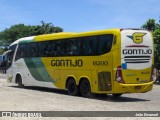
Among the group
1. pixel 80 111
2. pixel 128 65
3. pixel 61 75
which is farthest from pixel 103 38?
pixel 80 111

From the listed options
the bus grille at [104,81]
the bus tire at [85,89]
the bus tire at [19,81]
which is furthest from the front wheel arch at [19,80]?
the bus grille at [104,81]

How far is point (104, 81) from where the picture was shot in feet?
61.2

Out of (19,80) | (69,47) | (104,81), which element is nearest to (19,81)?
(19,80)

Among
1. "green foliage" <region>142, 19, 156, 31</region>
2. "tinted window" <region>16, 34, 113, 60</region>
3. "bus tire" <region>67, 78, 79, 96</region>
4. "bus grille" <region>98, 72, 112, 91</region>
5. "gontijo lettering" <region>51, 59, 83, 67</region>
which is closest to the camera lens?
"bus grille" <region>98, 72, 112, 91</region>

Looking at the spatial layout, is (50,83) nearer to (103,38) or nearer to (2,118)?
(103,38)

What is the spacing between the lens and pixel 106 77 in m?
18.6

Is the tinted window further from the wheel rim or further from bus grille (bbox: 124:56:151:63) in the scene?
→ the wheel rim

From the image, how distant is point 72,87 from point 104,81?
118 inches

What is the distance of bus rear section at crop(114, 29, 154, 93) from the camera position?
1805 centimetres

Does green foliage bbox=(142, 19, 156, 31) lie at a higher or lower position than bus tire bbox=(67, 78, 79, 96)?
higher

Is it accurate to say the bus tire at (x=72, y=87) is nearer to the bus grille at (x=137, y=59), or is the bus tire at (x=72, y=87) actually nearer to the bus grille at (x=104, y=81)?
the bus grille at (x=104, y=81)

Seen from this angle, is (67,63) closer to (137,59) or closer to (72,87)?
(72,87)

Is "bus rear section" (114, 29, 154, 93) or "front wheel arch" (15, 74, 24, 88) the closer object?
"bus rear section" (114, 29, 154, 93)

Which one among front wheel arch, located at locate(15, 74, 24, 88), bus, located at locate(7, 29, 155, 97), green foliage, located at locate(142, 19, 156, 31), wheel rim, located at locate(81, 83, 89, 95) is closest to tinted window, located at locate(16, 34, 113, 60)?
bus, located at locate(7, 29, 155, 97)
